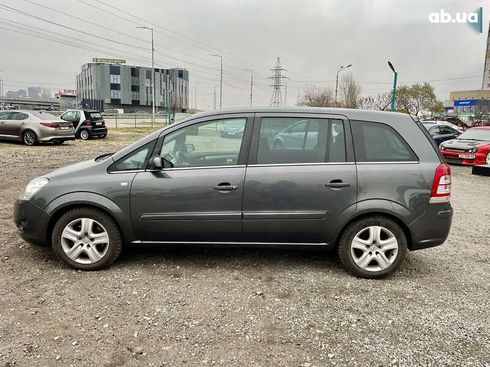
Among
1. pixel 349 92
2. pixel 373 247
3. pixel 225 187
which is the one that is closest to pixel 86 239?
pixel 225 187

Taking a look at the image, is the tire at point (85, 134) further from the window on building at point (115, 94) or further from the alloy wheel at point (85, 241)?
the window on building at point (115, 94)

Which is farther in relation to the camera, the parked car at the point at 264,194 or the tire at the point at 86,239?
the tire at the point at 86,239

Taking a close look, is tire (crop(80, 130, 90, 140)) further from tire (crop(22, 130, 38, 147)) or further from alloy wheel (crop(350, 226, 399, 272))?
alloy wheel (crop(350, 226, 399, 272))

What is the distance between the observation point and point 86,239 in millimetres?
3693

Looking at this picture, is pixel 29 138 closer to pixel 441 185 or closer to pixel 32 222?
pixel 32 222

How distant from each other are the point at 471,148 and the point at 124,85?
91.6 metres

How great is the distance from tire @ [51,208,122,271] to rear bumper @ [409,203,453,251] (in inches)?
115

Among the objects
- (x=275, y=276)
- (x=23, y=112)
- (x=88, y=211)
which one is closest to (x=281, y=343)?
(x=275, y=276)

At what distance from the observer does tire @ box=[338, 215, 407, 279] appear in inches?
142

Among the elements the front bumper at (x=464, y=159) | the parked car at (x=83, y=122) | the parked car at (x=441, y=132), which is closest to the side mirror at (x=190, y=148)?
the front bumper at (x=464, y=159)

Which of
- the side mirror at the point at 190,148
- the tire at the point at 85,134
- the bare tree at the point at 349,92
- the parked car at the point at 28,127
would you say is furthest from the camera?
the bare tree at the point at 349,92

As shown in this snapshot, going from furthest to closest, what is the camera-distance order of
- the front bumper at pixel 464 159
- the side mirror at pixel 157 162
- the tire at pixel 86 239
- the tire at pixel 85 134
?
the tire at pixel 85 134 < the front bumper at pixel 464 159 < the tire at pixel 86 239 < the side mirror at pixel 157 162

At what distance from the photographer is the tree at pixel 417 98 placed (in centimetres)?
5206

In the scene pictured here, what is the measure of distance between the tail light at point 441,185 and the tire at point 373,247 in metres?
0.45
